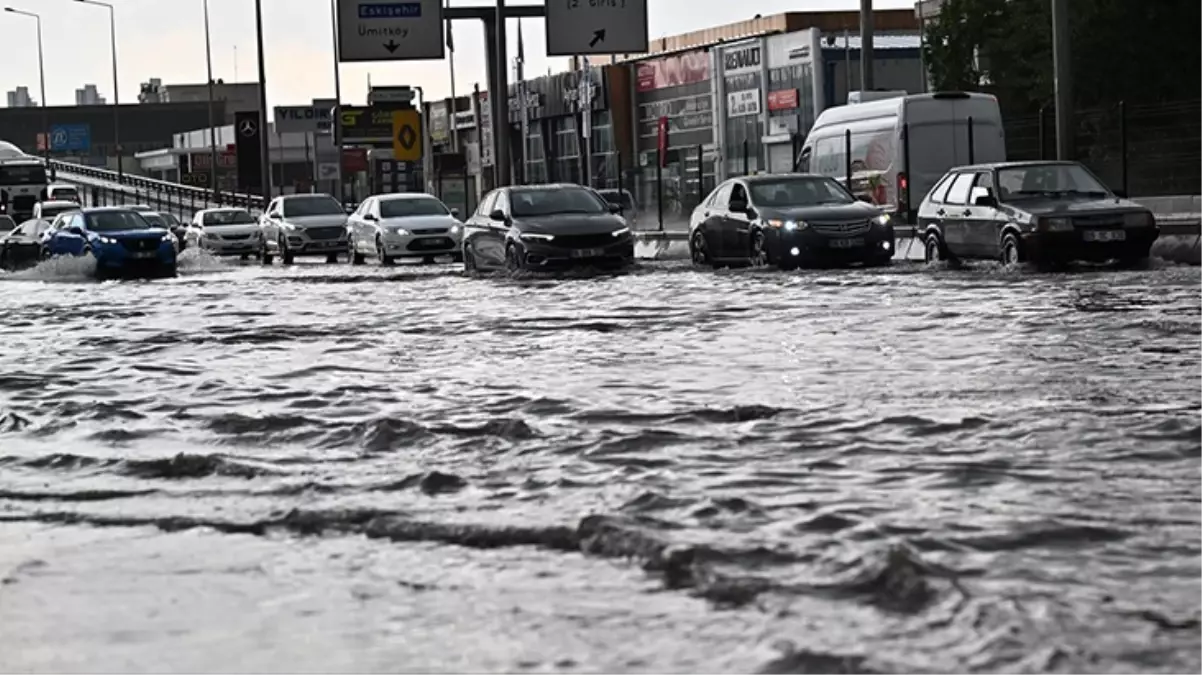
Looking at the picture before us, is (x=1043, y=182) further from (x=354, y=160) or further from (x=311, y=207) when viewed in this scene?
(x=354, y=160)

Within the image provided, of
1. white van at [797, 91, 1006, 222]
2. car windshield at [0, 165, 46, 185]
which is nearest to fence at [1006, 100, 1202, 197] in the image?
white van at [797, 91, 1006, 222]

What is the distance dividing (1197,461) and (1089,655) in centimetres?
377

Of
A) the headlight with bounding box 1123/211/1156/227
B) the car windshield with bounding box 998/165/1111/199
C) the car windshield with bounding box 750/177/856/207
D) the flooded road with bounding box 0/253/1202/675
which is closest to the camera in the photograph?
the flooded road with bounding box 0/253/1202/675

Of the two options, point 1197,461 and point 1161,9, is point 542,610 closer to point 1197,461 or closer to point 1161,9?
point 1197,461

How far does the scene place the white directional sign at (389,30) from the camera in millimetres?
50375

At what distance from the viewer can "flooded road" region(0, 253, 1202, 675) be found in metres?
5.79

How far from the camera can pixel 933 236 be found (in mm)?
27359

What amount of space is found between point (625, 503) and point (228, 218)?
162 ft

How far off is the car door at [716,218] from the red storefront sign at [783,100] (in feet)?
137

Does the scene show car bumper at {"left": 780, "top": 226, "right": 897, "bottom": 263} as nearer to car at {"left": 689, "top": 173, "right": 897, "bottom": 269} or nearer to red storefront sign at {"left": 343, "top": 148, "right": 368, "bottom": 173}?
car at {"left": 689, "top": 173, "right": 897, "bottom": 269}

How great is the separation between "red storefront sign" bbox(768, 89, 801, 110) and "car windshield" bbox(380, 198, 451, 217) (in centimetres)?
3271

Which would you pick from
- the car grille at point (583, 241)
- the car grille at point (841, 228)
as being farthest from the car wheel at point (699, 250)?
the car grille at point (841, 228)

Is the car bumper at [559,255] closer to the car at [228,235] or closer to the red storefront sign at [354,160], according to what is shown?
the car at [228,235]

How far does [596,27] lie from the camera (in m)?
50.2
